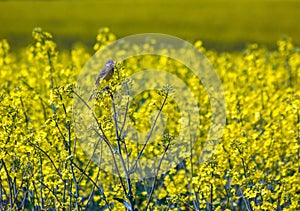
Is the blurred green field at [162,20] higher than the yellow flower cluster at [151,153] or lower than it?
higher

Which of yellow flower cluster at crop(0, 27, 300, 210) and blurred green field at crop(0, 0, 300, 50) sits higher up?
blurred green field at crop(0, 0, 300, 50)

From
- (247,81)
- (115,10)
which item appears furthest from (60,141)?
(115,10)

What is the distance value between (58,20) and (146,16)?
12.3 feet

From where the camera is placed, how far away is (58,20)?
94.9 ft

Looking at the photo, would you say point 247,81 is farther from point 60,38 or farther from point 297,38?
point 60,38

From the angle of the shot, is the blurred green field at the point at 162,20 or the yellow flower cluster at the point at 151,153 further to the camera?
the blurred green field at the point at 162,20

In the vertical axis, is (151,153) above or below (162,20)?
below

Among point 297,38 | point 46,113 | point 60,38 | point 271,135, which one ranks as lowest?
point 271,135

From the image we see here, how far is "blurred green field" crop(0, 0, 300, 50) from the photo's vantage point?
25953 millimetres

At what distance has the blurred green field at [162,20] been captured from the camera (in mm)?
25953

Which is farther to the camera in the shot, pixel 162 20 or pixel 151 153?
pixel 162 20

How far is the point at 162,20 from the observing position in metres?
29.0

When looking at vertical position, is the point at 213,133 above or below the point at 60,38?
below

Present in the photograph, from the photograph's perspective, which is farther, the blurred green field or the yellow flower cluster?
the blurred green field
